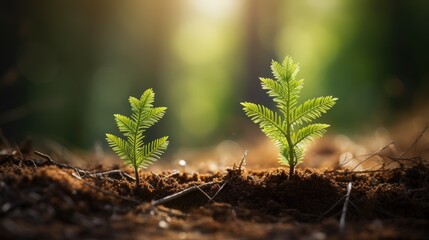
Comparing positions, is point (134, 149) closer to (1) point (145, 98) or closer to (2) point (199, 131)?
(1) point (145, 98)

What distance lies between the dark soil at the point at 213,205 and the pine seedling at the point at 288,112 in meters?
0.21

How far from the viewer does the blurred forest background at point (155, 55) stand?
11.4 m

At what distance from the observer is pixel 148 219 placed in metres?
2.45

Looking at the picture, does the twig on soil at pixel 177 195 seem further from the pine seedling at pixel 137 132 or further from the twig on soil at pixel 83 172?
the twig on soil at pixel 83 172

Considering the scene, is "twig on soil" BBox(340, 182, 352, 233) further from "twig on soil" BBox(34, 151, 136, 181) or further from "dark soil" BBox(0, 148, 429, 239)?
"twig on soil" BBox(34, 151, 136, 181)

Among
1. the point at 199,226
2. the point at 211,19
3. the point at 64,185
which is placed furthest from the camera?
the point at 211,19

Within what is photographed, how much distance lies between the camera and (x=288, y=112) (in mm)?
3012

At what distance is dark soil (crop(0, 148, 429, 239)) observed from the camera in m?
2.20

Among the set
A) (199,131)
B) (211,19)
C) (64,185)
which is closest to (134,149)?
(64,185)

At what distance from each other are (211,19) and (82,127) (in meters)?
30.2

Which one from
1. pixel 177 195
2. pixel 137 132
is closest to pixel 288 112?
pixel 177 195

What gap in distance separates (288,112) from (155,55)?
17.0m

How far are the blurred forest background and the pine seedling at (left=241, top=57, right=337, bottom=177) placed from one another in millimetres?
1722

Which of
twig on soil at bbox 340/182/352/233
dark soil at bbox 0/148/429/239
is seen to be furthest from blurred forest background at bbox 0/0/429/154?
twig on soil at bbox 340/182/352/233
